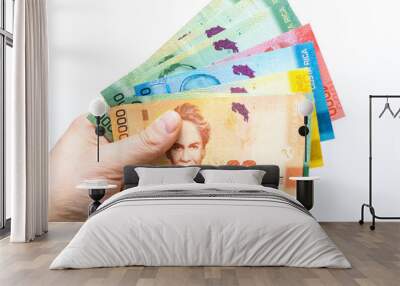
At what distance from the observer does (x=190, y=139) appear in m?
7.38

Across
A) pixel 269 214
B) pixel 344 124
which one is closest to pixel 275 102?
pixel 344 124

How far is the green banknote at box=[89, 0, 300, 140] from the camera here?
7.41 metres

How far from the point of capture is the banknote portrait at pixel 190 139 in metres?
7.36

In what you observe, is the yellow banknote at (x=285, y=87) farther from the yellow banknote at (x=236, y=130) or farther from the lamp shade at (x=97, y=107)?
the lamp shade at (x=97, y=107)

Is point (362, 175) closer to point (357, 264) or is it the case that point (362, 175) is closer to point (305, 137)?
point (305, 137)

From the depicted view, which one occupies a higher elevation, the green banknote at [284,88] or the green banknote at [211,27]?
the green banknote at [211,27]

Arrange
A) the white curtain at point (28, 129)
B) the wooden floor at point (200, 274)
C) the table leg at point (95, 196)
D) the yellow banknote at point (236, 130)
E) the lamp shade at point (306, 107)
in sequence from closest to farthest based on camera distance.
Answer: the wooden floor at point (200, 274) < the white curtain at point (28, 129) < the table leg at point (95, 196) < the lamp shade at point (306, 107) < the yellow banknote at point (236, 130)

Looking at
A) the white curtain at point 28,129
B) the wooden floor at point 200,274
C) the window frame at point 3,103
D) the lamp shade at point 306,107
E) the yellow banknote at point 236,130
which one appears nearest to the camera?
the wooden floor at point 200,274

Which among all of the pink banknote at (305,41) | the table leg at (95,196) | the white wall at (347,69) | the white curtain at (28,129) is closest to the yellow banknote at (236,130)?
the pink banknote at (305,41)

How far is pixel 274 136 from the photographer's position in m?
7.36

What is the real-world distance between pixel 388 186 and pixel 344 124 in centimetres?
98

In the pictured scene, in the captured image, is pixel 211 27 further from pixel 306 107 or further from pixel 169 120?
pixel 306 107

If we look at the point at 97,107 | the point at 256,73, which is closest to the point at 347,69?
the point at 256,73

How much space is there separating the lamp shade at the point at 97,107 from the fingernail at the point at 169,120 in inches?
29.6
